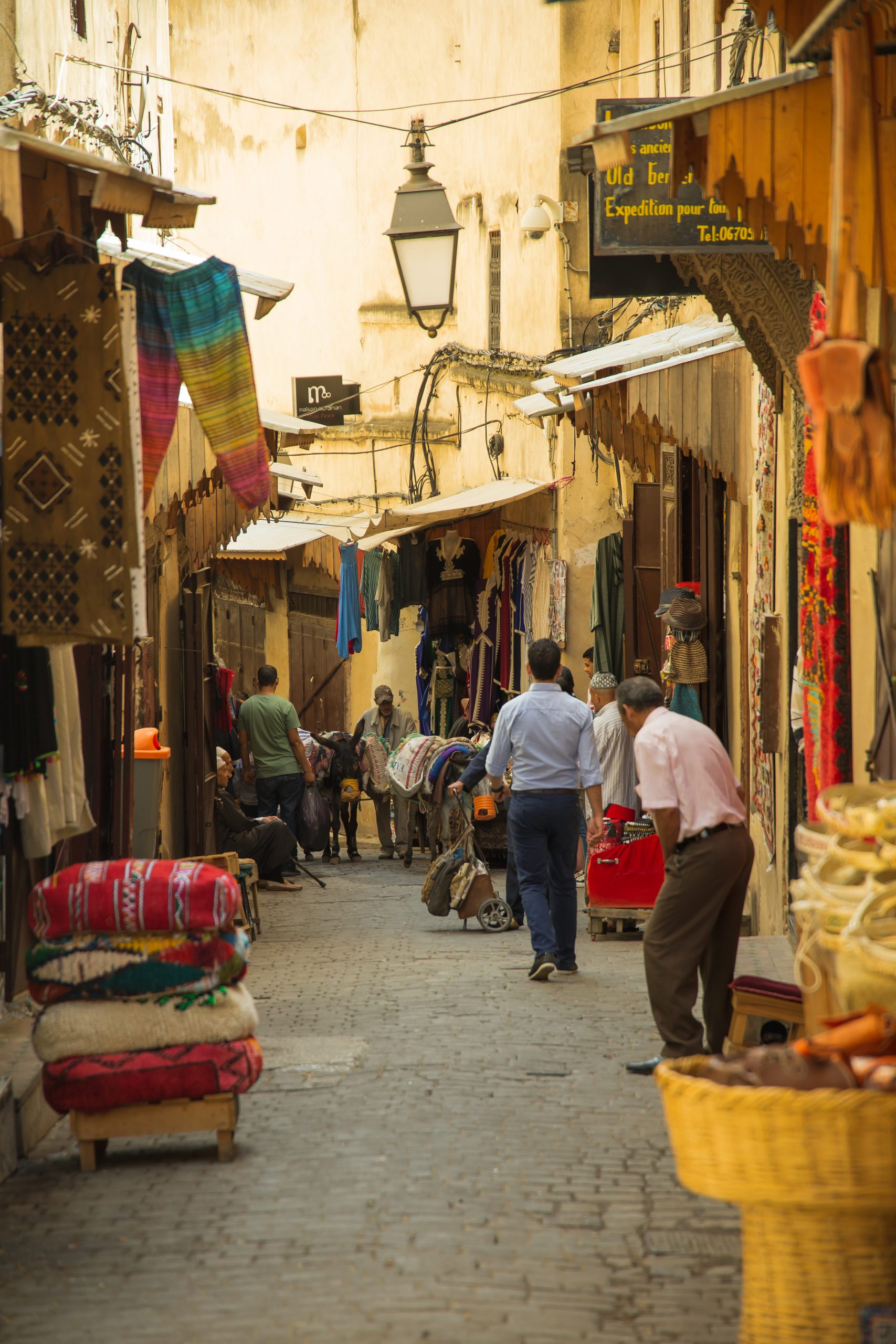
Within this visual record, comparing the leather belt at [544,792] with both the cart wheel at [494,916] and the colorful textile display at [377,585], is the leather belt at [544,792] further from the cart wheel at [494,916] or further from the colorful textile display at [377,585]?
the colorful textile display at [377,585]

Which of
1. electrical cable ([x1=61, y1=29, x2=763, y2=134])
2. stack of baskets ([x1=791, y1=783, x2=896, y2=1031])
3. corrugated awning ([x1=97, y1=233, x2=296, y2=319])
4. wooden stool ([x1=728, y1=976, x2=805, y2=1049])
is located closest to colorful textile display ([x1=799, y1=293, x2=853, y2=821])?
wooden stool ([x1=728, y1=976, x2=805, y2=1049])

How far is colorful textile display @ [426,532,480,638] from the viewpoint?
62.7 ft

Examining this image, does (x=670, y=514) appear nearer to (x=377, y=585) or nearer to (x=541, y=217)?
(x=541, y=217)

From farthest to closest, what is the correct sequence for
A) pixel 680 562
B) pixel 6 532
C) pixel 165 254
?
1. pixel 680 562
2. pixel 165 254
3. pixel 6 532

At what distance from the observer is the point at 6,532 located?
203 inches

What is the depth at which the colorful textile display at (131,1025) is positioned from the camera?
545 cm

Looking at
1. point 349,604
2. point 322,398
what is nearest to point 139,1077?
point 349,604

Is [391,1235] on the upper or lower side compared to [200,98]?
lower

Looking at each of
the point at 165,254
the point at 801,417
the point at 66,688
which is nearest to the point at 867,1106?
the point at 66,688

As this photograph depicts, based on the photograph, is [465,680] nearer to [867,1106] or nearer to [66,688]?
[66,688]

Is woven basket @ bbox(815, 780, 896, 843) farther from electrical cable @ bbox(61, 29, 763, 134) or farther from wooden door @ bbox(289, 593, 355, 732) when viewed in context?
wooden door @ bbox(289, 593, 355, 732)

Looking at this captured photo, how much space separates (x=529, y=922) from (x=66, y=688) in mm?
3460

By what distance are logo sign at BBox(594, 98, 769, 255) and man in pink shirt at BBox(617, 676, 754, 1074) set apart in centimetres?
216

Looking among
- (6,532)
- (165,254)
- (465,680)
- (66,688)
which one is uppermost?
(165,254)
